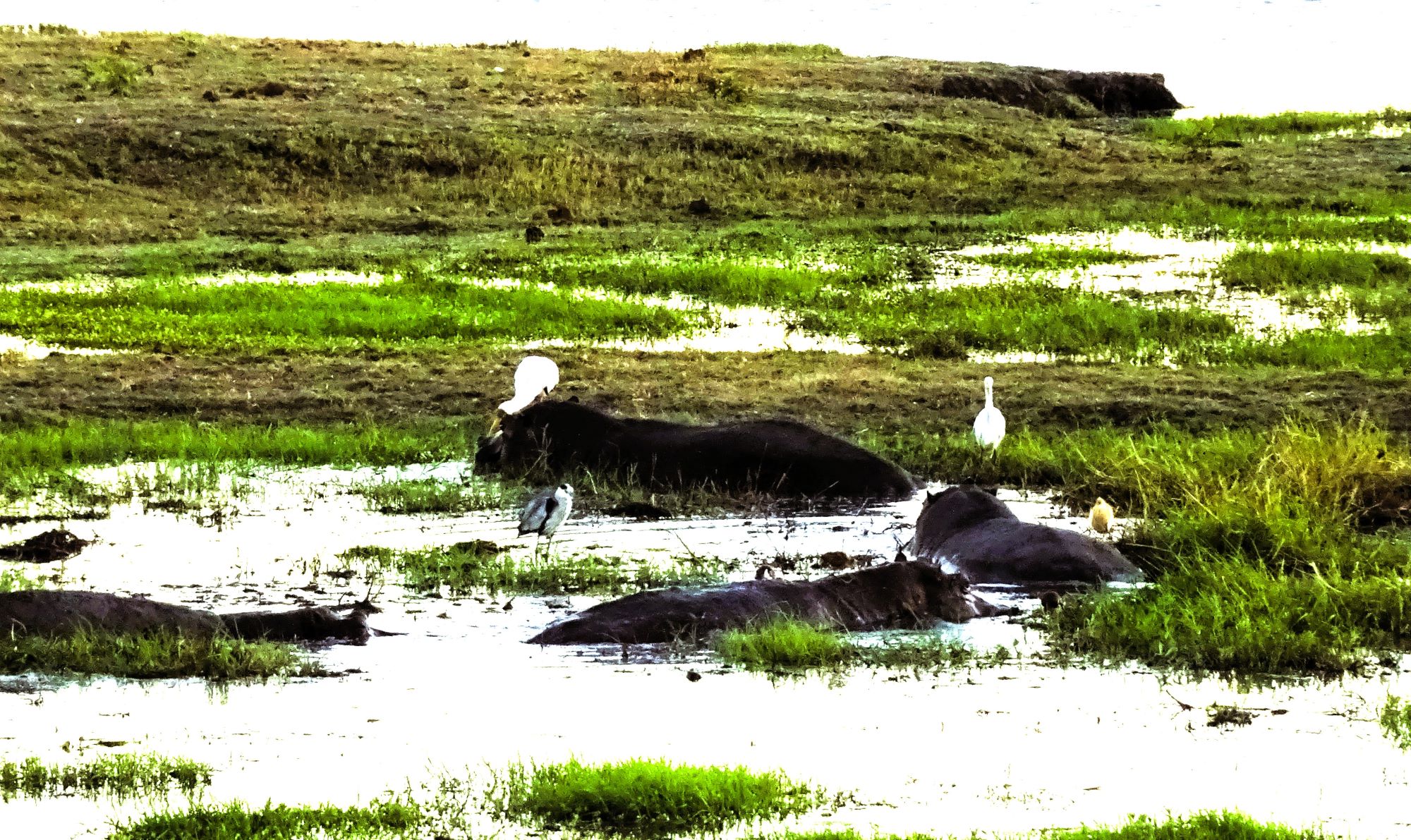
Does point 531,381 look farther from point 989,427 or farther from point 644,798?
point 644,798

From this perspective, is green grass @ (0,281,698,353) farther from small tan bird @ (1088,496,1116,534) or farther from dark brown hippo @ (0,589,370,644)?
dark brown hippo @ (0,589,370,644)

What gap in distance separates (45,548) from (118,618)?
Result: 2.30 metres

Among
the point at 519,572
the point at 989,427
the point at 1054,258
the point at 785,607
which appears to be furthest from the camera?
the point at 1054,258

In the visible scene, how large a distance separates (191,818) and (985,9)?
8698 cm

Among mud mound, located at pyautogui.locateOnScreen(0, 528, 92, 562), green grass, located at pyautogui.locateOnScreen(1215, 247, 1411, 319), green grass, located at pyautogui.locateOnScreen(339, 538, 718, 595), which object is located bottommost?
mud mound, located at pyautogui.locateOnScreen(0, 528, 92, 562)

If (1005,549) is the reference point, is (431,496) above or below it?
below

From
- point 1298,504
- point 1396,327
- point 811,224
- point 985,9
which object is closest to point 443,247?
point 811,224

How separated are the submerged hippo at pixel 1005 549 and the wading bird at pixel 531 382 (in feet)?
13.3

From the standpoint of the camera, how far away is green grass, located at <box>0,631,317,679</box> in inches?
307

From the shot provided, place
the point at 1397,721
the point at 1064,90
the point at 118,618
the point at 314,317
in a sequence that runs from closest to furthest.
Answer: the point at 1397,721 → the point at 118,618 → the point at 314,317 → the point at 1064,90

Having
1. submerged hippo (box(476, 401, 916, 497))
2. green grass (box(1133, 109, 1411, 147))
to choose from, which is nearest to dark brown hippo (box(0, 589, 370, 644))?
submerged hippo (box(476, 401, 916, 497))

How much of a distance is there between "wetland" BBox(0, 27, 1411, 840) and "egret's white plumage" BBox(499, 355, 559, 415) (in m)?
0.47

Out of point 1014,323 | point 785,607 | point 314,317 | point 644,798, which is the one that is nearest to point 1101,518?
point 785,607

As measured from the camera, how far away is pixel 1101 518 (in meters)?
10.1
